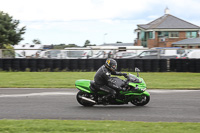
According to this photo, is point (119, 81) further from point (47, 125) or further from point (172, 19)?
point (172, 19)

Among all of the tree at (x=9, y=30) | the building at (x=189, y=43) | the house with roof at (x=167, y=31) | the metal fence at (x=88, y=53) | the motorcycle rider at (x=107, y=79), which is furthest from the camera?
the house with roof at (x=167, y=31)

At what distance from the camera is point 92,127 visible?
7.17 metres

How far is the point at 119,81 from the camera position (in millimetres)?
10258

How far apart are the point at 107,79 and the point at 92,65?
13241 mm

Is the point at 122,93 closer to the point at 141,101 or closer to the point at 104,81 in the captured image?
the point at 104,81

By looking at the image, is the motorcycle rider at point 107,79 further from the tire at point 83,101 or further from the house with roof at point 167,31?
the house with roof at point 167,31

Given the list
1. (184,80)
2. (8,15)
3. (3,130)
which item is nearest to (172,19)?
(8,15)

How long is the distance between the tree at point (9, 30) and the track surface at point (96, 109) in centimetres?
3094

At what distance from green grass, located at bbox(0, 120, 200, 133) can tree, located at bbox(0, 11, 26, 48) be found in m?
36.3

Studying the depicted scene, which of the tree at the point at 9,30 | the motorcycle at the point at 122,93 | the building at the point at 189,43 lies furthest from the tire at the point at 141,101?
the building at the point at 189,43

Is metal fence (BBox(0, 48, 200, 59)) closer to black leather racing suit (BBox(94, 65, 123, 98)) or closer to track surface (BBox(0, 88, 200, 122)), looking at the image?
track surface (BBox(0, 88, 200, 122))

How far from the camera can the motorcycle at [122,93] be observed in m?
10.1

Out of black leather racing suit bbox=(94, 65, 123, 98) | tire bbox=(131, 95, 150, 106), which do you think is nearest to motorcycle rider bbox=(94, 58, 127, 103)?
black leather racing suit bbox=(94, 65, 123, 98)

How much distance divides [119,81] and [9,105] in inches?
147
